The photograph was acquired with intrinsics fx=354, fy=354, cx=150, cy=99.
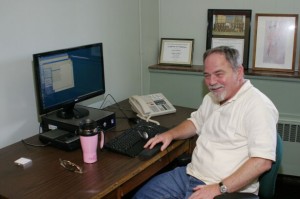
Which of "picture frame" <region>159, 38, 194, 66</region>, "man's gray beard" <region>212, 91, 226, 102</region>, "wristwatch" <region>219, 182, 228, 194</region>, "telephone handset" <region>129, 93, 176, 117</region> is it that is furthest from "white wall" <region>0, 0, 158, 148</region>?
"wristwatch" <region>219, 182, 228, 194</region>

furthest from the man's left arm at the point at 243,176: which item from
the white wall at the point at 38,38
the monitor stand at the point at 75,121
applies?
the white wall at the point at 38,38

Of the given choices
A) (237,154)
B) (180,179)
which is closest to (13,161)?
(180,179)

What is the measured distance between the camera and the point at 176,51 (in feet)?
10.1

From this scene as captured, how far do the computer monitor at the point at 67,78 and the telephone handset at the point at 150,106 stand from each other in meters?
0.31

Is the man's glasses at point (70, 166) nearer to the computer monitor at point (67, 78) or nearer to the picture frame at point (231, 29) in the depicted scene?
the computer monitor at point (67, 78)

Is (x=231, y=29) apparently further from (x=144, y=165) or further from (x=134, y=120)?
(x=144, y=165)

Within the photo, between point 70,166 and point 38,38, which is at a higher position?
point 38,38

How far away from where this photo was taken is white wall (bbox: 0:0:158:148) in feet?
6.32

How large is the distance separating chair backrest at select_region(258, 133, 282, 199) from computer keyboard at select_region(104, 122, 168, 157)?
0.57 metres

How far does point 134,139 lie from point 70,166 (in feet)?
1.37

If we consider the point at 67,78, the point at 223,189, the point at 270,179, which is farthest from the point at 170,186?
the point at 67,78

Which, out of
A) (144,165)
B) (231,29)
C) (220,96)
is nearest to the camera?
(144,165)

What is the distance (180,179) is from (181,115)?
0.61 meters

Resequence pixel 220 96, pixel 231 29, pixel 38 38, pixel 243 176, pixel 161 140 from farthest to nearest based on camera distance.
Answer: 1. pixel 231 29
2. pixel 38 38
3. pixel 161 140
4. pixel 220 96
5. pixel 243 176
